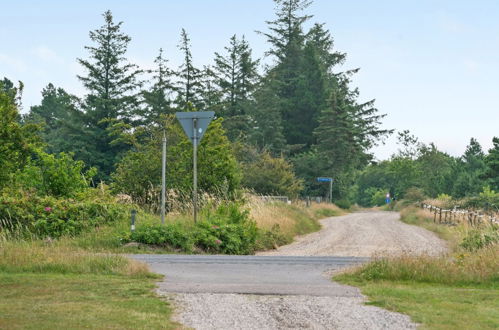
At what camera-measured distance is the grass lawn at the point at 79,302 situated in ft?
26.8

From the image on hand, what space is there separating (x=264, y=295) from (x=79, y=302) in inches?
113

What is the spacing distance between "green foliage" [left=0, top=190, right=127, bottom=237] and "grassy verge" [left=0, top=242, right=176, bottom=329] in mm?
3682

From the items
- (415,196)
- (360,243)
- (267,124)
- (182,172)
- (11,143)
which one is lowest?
(360,243)

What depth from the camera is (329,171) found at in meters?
67.8

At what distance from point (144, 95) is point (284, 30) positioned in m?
26.1

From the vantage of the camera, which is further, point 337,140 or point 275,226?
point 337,140

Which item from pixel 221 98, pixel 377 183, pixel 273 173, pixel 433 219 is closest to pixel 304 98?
pixel 221 98

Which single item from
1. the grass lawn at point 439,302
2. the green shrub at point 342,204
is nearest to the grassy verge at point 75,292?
the grass lawn at point 439,302

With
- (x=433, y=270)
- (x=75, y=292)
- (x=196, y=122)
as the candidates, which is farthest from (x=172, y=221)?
(x=75, y=292)

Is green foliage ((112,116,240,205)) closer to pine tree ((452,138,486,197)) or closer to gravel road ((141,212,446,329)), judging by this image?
gravel road ((141,212,446,329))

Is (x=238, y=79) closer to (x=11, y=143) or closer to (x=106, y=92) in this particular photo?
(x=106, y=92)

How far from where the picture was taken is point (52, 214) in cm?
1905

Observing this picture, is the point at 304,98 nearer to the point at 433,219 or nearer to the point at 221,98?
the point at 221,98

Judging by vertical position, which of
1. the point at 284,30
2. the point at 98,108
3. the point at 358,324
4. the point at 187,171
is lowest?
the point at 358,324
